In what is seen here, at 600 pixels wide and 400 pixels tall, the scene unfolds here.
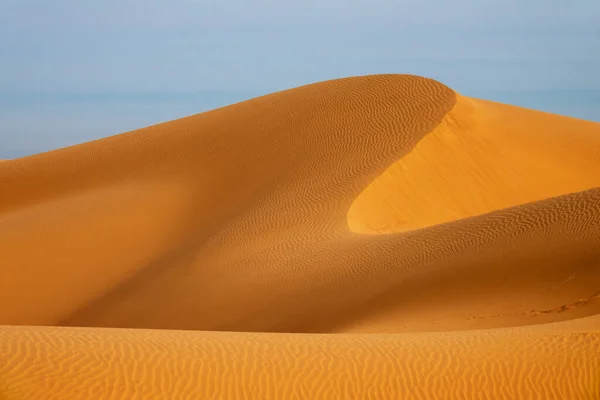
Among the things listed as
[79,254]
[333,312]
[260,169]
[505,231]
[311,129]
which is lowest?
[333,312]

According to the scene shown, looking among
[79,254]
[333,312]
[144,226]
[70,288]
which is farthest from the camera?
[144,226]

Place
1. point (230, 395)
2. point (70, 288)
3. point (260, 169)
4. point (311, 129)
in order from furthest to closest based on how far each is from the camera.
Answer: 1. point (311, 129)
2. point (260, 169)
3. point (70, 288)
4. point (230, 395)

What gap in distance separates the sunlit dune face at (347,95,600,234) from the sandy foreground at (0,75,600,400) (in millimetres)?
70

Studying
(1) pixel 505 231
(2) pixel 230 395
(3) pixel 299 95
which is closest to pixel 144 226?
(3) pixel 299 95

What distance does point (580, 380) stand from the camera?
6871 mm

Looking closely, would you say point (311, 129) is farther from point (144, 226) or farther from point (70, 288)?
point (70, 288)

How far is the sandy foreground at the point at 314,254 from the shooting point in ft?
22.4

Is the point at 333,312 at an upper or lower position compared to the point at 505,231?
lower

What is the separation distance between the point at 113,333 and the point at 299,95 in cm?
1947

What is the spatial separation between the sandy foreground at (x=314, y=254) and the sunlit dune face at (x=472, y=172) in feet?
0.23

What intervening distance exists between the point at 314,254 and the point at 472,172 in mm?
8989

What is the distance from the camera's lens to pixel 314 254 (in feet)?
48.5

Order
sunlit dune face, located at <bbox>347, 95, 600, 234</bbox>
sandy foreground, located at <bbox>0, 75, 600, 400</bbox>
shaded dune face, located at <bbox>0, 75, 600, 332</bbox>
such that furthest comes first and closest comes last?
1. sunlit dune face, located at <bbox>347, 95, 600, 234</bbox>
2. shaded dune face, located at <bbox>0, 75, 600, 332</bbox>
3. sandy foreground, located at <bbox>0, 75, 600, 400</bbox>

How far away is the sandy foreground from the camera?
268 inches
